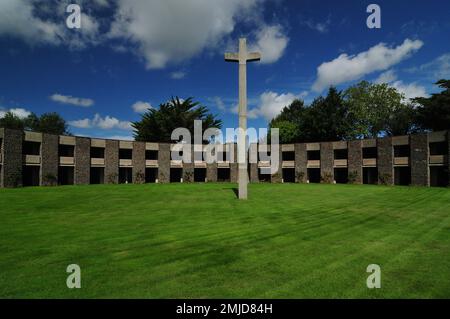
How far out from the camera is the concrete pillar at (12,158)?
3003cm

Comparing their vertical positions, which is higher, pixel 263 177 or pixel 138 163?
pixel 138 163

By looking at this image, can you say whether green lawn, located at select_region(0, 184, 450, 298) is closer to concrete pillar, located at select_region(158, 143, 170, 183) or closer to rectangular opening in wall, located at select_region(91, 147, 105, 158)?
rectangular opening in wall, located at select_region(91, 147, 105, 158)

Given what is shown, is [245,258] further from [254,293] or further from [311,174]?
[311,174]

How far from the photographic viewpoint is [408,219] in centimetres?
1147

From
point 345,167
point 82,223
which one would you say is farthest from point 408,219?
point 345,167

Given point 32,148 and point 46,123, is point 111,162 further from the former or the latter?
point 46,123

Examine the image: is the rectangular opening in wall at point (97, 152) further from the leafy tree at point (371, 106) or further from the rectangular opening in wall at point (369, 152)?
the leafy tree at point (371, 106)

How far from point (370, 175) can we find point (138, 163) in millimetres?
34648

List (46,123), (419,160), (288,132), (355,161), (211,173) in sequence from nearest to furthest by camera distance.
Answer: (419,160), (355,161), (211,173), (288,132), (46,123)

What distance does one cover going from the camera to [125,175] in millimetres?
42562

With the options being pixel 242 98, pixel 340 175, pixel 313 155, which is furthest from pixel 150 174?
pixel 340 175

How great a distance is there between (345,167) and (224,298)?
134 ft

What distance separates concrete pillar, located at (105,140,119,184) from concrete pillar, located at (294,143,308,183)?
27.8 meters

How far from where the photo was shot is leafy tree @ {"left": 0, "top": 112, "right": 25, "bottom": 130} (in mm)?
61812
